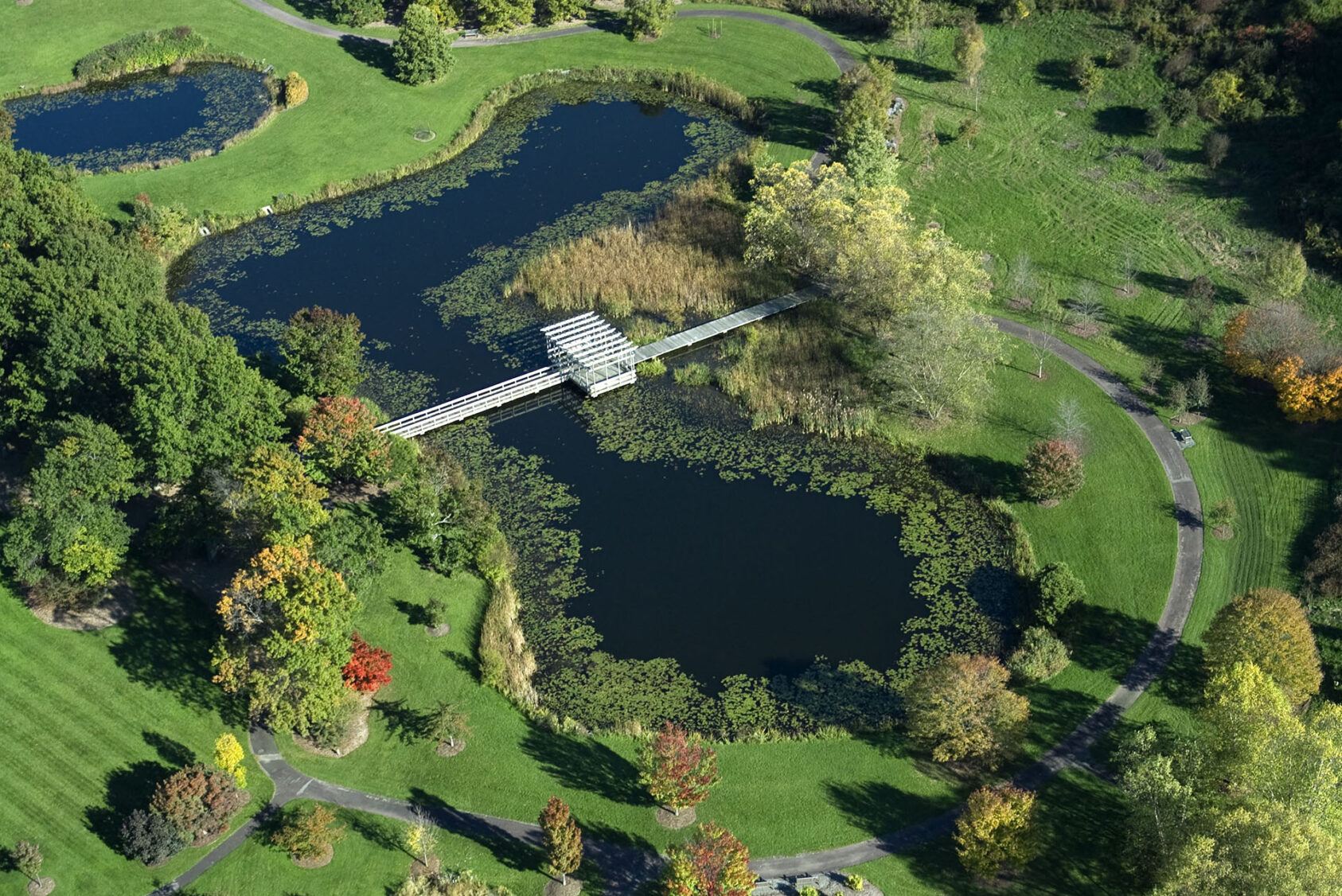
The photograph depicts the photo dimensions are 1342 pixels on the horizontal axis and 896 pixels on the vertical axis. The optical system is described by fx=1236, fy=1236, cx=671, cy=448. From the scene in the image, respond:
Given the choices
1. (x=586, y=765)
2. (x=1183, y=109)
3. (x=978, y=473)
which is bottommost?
(x=586, y=765)

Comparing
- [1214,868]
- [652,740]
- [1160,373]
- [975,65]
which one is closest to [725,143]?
[975,65]

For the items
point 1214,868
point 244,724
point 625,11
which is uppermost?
point 625,11

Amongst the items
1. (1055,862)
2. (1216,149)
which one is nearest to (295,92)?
(1216,149)

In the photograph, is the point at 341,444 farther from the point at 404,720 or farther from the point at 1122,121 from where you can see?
the point at 1122,121

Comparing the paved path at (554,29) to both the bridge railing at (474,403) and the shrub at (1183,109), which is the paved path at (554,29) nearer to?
the shrub at (1183,109)

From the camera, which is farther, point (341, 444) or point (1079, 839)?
point (341, 444)

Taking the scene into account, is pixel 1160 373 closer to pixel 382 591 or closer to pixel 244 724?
pixel 382 591

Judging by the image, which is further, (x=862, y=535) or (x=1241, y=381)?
(x=1241, y=381)

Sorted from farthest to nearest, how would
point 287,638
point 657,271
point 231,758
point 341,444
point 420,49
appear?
1. point 420,49
2. point 657,271
3. point 341,444
4. point 231,758
5. point 287,638
